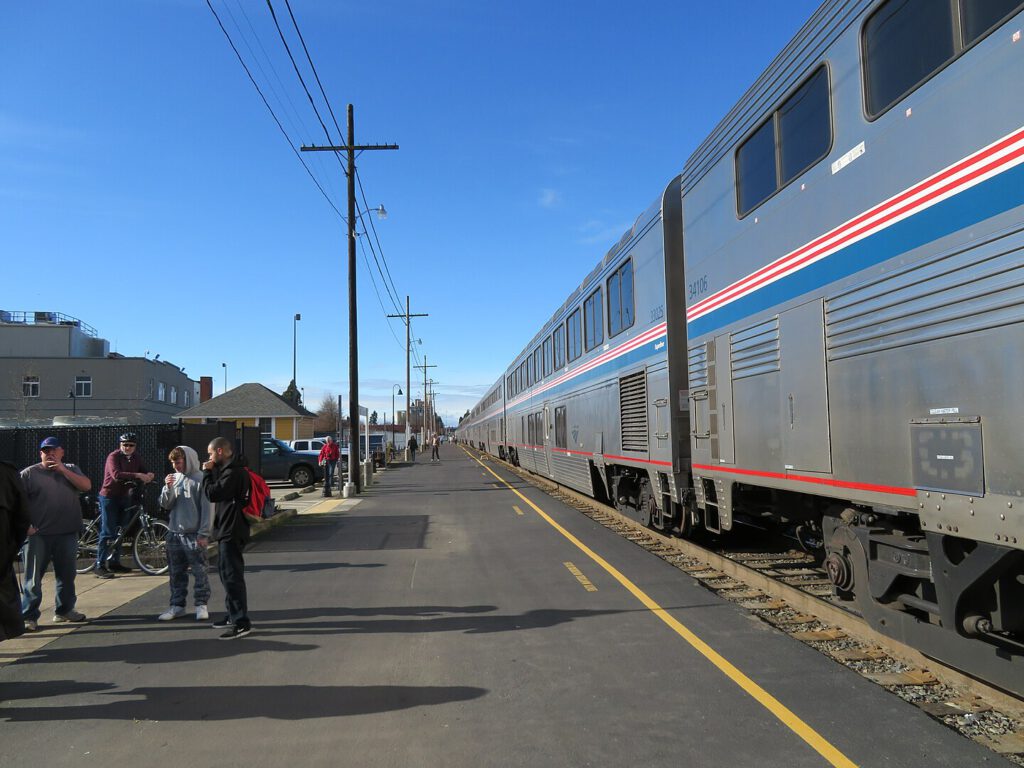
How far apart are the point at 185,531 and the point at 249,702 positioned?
235 centimetres

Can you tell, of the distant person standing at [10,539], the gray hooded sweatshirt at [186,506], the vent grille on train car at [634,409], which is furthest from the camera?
the vent grille on train car at [634,409]

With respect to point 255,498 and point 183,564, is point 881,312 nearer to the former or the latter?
point 255,498

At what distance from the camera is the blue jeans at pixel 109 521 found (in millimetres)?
8359

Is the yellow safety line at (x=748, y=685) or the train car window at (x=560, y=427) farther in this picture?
the train car window at (x=560, y=427)

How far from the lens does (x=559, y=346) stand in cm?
1712

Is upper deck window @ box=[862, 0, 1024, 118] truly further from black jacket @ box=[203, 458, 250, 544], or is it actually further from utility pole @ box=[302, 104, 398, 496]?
utility pole @ box=[302, 104, 398, 496]

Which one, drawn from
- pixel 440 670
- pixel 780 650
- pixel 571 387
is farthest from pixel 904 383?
pixel 571 387

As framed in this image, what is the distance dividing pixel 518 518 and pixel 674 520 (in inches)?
153

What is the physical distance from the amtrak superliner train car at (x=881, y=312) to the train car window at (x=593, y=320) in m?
4.60

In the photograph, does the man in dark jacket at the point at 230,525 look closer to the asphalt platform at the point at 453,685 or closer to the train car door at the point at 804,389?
the asphalt platform at the point at 453,685

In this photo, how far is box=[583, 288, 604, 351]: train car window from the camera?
12.7m

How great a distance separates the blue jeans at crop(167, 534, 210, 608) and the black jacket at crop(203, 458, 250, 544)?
51 cm

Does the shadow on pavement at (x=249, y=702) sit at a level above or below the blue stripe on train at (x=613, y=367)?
below

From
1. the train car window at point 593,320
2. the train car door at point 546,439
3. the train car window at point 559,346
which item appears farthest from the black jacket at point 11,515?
the train car door at point 546,439
